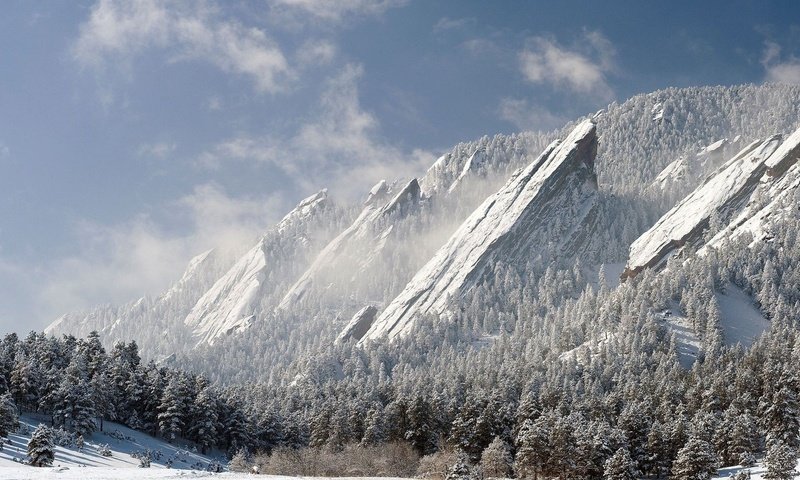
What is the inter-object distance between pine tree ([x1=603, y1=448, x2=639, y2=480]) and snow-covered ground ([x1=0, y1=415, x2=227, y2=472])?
4907 centimetres

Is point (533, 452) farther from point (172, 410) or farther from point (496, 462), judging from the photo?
point (172, 410)

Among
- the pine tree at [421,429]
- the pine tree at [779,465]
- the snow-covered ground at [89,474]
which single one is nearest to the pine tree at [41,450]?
the snow-covered ground at [89,474]

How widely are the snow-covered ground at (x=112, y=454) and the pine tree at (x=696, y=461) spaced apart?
5759 centimetres

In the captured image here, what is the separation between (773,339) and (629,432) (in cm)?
8691

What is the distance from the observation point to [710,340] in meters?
183

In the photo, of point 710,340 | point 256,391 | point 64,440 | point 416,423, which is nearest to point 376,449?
point 416,423

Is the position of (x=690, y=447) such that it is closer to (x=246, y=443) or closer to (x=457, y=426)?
(x=457, y=426)

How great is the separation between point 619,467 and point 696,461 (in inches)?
368

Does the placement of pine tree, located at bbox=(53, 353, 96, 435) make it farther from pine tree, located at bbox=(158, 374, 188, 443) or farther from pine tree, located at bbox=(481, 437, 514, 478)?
pine tree, located at bbox=(481, 437, 514, 478)

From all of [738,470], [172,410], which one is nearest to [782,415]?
[738,470]

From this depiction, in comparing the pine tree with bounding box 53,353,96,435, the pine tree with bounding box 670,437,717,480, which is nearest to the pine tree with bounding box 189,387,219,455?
the pine tree with bounding box 53,353,96,435

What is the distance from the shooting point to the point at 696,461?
291 feet

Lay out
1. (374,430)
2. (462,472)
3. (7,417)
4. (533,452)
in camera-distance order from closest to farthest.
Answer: (462,472)
(7,417)
(533,452)
(374,430)

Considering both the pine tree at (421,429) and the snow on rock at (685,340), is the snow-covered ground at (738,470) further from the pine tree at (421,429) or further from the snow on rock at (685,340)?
the snow on rock at (685,340)
